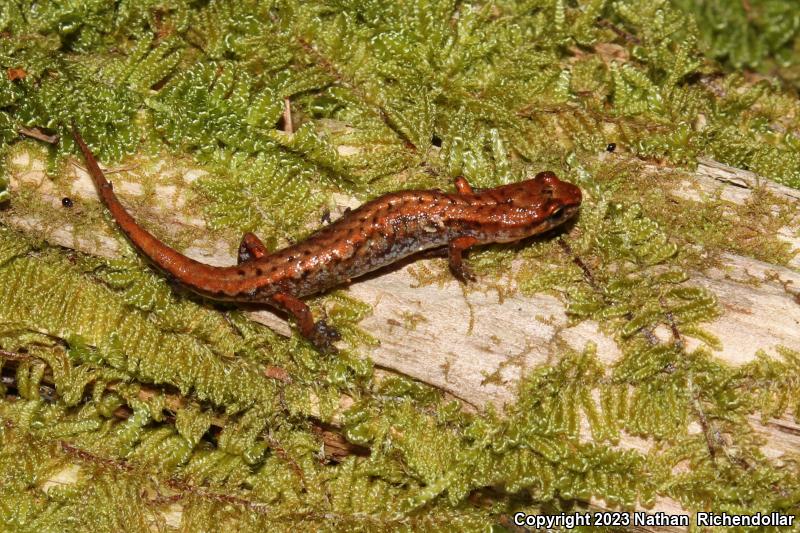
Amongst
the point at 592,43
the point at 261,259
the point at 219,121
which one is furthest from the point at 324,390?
the point at 592,43

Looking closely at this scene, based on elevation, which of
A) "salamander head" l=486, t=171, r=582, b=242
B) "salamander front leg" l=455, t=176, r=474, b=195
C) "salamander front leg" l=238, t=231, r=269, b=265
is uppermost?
"salamander front leg" l=455, t=176, r=474, b=195

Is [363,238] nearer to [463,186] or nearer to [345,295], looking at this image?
[345,295]

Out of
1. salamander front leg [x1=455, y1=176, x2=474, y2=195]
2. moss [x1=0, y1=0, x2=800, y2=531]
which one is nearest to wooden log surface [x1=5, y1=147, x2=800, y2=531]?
moss [x1=0, y1=0, x2=800, y2=531]

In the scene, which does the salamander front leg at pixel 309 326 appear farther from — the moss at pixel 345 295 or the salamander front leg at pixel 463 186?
the salamander front leg at pixel 463 186

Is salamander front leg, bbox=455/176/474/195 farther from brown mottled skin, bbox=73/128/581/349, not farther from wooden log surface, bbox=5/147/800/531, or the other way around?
wooden log surface, bbox=5/147/800/531

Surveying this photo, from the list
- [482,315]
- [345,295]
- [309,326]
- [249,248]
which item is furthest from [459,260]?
[249,248]
